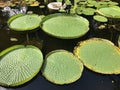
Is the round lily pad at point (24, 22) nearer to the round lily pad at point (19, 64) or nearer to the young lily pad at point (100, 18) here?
the round lily pad at point (19, 64)

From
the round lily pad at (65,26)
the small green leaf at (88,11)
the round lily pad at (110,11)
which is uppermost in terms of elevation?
the round lily pad at (110,11)

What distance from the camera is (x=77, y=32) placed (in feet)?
6.43

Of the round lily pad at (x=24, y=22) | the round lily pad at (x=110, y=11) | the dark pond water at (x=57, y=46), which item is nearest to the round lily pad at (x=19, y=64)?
the dark pond water at (x=57, y=46)

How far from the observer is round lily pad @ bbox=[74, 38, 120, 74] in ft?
5.09

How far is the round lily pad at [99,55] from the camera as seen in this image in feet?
5.09

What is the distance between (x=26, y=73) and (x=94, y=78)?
23.0 inches

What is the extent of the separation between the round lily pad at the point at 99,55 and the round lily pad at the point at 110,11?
1.69ft

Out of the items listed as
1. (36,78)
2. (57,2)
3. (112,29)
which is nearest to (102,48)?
(112,29)

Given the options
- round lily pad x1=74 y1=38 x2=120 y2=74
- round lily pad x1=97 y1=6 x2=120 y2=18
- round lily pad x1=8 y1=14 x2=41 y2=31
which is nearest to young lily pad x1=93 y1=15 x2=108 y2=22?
round lily pad x1=97 y1=6 x2=120 y2=18

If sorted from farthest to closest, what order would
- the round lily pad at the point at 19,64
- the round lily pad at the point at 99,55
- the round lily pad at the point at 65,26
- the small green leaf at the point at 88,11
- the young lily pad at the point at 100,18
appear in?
the small green leaf at the point at 88,11
the young lily pad at the point at 100,18
the round lily pad at the point at 65,26
the round lily pad at the point at 99,55
the round lily pad at the point at 19,64

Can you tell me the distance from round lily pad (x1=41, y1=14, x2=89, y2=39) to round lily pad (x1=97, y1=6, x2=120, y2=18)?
13.0 inches

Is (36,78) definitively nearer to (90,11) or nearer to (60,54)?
(60,54)

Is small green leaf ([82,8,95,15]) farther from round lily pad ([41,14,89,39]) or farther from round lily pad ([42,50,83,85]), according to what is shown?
round lily pad ([42,50,83,85])

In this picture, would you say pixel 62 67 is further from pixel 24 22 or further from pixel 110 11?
pixel 110 11
